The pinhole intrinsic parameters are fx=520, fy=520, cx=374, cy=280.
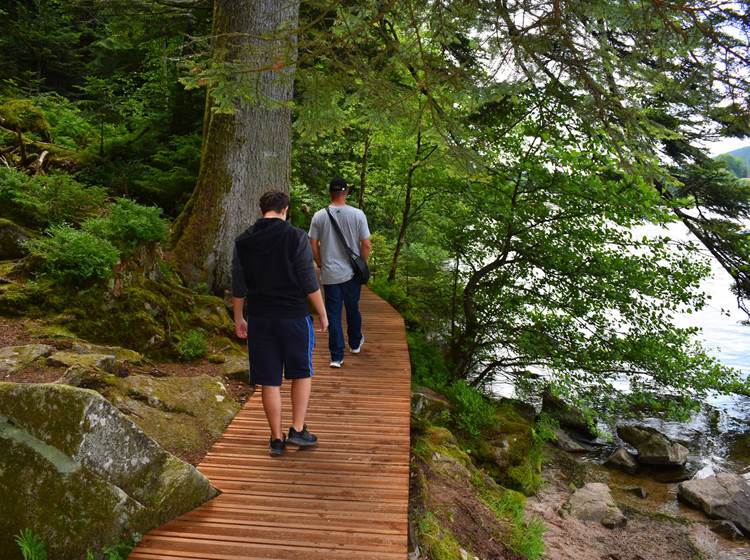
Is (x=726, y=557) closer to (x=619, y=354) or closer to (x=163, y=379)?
(x=619, y=354)

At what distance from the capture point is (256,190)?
24.8ft

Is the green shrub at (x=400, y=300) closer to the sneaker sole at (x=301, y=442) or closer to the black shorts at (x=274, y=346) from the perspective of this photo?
the sneaker sole at (x=301, y=442)

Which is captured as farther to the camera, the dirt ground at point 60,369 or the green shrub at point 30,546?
the dirt ground at point 60,369

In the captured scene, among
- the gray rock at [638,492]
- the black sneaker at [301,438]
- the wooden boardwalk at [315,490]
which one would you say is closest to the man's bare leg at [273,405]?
the black sneaker at [301,438]

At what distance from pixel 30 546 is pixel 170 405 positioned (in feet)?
6.86

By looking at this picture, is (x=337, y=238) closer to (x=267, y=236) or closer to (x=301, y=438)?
(x=267, y=236)

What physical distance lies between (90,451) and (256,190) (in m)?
5.17

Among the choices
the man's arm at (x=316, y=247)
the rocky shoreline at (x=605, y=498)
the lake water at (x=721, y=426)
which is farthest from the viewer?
the lake water at (x=721, y=426)

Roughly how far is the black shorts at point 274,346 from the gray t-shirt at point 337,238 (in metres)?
1.88

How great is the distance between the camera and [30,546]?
8.64 feet

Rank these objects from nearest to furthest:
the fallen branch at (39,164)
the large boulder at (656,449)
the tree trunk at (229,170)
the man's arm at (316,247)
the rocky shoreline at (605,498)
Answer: the rocky shoreline at (605,498) → the man's arm at (316,247) → the tree trunk at (229,170) → the fallen branch at (39,164) → the large boulder at (656,449)

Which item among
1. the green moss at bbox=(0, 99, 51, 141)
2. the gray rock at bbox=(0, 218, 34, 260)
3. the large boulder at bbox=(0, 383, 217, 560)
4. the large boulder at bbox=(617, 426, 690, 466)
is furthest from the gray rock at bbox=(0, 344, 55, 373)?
the large boulder at bbox=(617, 426, 690, 466)

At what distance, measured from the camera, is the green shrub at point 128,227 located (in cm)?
567

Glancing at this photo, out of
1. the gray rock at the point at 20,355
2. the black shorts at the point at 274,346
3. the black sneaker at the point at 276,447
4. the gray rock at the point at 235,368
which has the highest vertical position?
the black shorts at the point at 274,346
